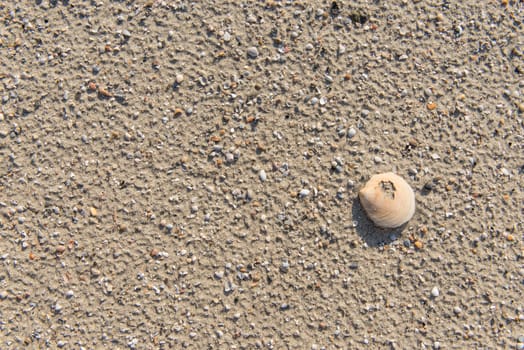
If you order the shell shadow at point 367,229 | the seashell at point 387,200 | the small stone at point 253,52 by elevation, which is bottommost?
the shell shadow at point 367,229

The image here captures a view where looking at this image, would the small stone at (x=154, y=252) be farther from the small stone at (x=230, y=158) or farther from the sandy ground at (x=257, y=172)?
the small stone at (x=230, y=158)

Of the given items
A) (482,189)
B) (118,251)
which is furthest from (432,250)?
(118,251)

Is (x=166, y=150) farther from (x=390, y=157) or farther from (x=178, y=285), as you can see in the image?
(x=390, y=157)

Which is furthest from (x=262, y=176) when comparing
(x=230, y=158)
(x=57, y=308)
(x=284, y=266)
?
(x=57, y=308)

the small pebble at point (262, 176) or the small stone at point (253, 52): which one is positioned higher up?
the small stone at point (253, 52)

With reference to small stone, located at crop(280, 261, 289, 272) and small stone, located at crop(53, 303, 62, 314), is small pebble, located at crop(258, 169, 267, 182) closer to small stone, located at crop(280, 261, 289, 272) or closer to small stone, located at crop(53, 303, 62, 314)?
small stone, located at crop(280, 261, 289, 272)

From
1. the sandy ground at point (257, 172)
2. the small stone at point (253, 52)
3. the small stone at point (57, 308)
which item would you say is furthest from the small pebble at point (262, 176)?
the small stone at point (57, 308)
